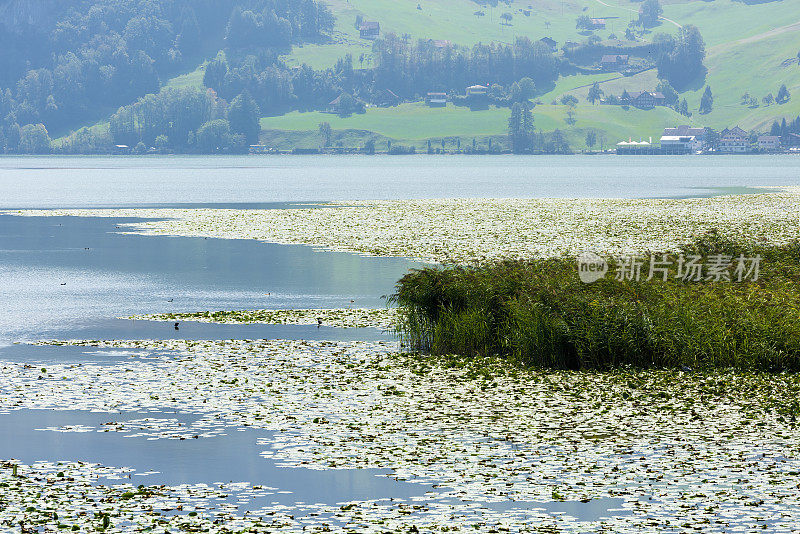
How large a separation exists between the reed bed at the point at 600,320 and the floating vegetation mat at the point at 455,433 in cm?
112

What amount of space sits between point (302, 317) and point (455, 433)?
2000cm

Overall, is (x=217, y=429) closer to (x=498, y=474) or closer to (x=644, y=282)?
(x=498, y=474)

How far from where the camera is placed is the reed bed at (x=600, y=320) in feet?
102

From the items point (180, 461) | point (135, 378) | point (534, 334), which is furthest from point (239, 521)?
point (534, 334)

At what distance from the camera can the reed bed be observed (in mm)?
31094

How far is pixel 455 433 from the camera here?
78.8 feet
